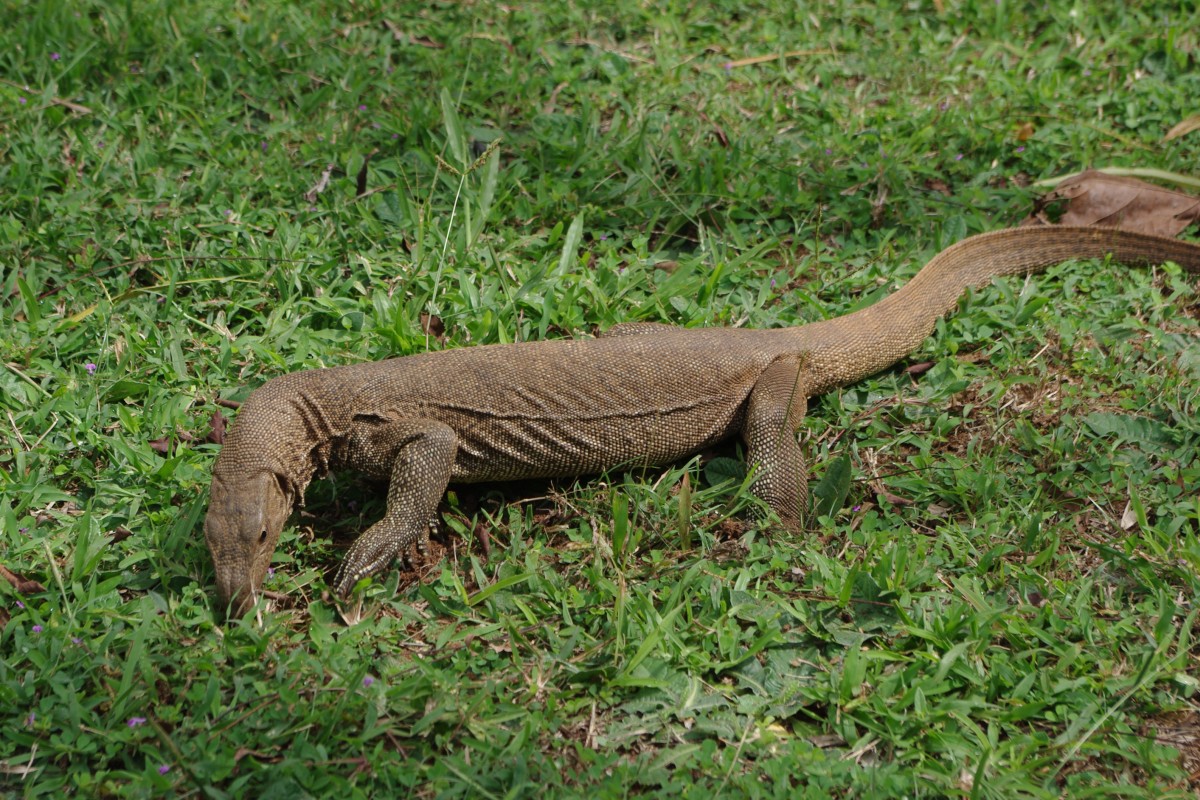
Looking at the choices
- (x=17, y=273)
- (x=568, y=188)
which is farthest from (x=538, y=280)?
(x=17, y=273)

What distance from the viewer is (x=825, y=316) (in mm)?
5367

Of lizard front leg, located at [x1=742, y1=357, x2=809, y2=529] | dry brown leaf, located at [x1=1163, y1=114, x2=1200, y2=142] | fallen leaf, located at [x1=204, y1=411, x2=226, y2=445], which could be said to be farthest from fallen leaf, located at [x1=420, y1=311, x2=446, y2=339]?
dry brown leaf, located at [x1=1163, y1=114, x2=1200, y2=142]

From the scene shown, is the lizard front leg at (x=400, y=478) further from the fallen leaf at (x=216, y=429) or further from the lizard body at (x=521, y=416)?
the fallen leaf at (x=216, y=429)

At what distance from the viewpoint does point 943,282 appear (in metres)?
5.36

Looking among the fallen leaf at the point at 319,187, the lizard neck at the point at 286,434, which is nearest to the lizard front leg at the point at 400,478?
the lizard neck at the point at 286,434

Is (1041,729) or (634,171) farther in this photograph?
(634,171)

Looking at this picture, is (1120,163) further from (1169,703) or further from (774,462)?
(1169,703)

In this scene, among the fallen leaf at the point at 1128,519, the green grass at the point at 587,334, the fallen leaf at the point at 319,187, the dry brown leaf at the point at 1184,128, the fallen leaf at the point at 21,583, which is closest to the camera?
the green grass at the point at 587,334

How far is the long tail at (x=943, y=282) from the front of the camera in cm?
493

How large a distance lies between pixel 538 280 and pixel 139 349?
1.83 meters

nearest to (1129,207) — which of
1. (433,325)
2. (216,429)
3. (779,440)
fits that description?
(779,440)

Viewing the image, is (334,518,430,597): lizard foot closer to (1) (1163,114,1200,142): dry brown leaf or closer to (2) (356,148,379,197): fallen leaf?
(2) (356,148,379,197): fallen leaf

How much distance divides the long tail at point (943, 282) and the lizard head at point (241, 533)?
7.61 feet

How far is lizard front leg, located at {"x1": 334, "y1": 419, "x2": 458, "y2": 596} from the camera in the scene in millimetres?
4062
